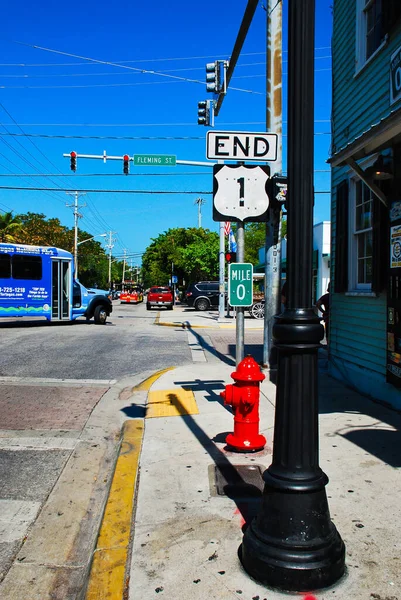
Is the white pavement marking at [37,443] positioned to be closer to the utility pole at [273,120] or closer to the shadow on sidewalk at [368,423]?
the shadow on sidewalk at [368,423]

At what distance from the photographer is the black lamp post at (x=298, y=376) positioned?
2.75 metres

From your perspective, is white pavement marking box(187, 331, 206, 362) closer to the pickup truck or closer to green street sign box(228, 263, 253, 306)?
green street sign box(228, 263, 253, 306)

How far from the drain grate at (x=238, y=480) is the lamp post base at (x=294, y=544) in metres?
1.13

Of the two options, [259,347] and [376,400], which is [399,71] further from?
[259,347]

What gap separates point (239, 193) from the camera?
16.1 feet

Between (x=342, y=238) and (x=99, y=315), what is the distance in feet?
48.0

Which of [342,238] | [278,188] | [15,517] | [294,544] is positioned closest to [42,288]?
[278,188]

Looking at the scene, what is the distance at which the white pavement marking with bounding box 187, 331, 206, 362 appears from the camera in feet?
39.5

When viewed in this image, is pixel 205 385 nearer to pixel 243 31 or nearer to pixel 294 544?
pixel 294 544

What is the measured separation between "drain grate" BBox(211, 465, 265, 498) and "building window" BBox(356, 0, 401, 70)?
5535 mm

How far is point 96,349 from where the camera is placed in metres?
13.3

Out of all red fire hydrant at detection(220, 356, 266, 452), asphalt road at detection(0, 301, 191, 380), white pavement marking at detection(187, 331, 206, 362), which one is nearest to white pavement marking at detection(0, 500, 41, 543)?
red fire hydrant at detection(220, 356, 266, 452)

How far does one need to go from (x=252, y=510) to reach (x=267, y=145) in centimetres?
329

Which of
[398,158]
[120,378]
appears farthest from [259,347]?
[398,158]
